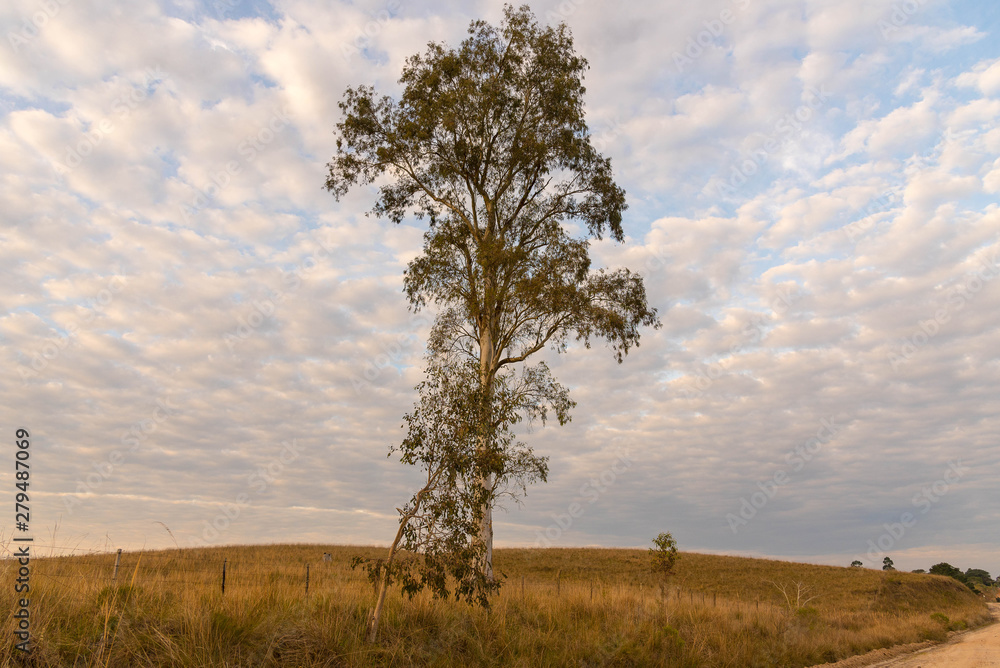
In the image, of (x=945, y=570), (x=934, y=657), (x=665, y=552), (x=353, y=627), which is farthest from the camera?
(x=945, y=570)

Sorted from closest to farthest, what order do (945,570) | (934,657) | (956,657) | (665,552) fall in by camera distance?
(956,657) → (934,657) → (665,552) → (945,570)

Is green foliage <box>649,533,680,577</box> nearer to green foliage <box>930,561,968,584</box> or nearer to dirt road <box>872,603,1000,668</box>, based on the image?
dirt road <box>872,603,1000,668</box>

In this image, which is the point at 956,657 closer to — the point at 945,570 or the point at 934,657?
the point at 934,657

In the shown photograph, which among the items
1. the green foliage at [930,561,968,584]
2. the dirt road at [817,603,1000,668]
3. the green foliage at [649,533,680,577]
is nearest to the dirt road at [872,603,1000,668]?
the dirt road at [817,603,1000,668]

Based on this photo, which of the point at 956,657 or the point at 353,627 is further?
the point at 956,657

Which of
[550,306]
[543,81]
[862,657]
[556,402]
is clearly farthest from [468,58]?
[862,657]

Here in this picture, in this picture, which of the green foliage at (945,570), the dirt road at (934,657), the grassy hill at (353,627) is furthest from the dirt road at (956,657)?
the green foliage at (945,570)

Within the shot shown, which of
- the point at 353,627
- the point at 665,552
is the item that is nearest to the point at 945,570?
the point at 665,552

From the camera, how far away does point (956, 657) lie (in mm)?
15875

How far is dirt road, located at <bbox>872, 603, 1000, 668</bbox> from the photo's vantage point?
46.8ft

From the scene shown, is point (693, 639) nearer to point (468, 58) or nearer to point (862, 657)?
point (862, 657)

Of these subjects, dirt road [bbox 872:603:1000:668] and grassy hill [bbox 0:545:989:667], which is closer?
grassy hill [bbox 0:545:989:667]

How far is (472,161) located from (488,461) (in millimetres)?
13599

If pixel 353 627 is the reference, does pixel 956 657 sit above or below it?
below
